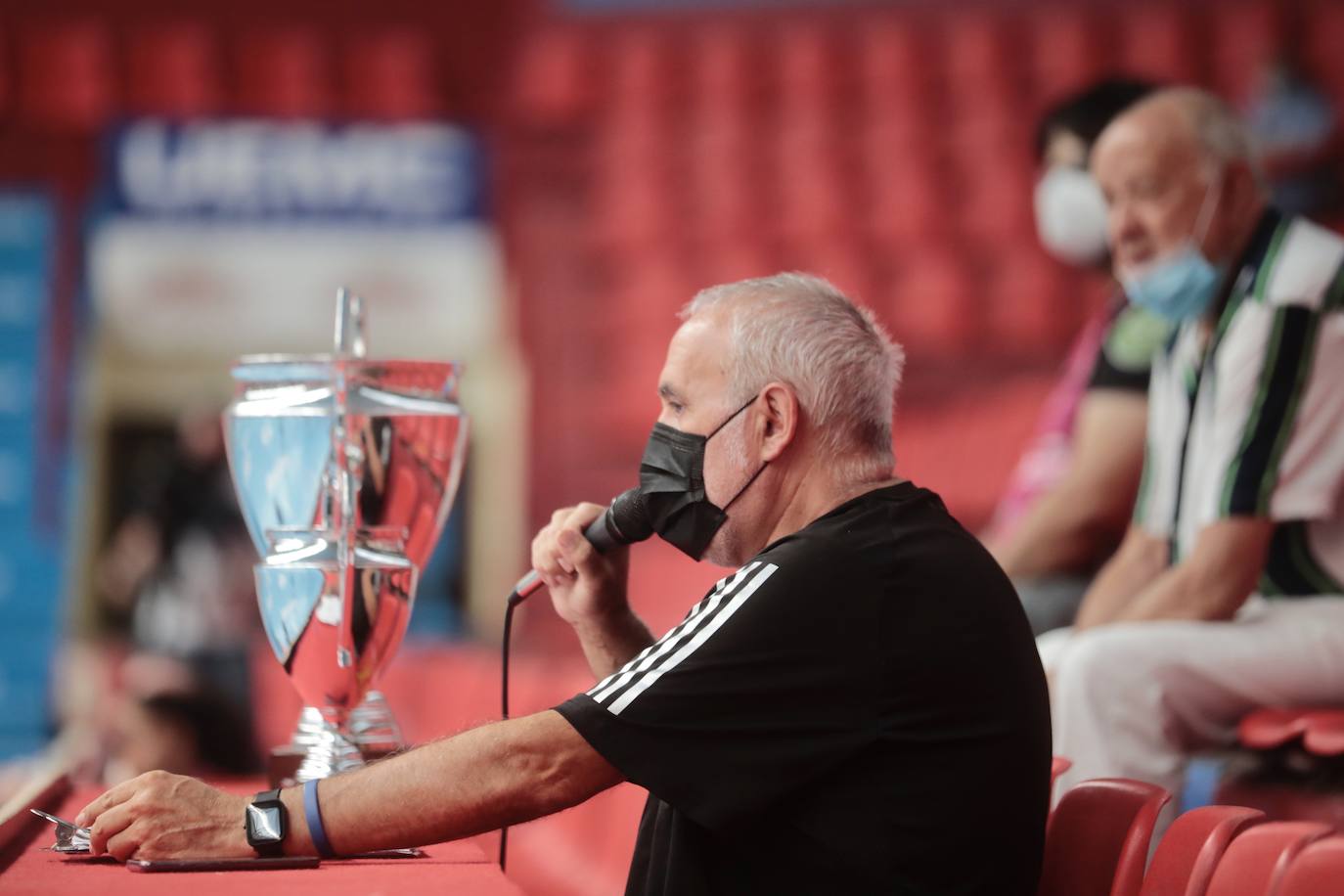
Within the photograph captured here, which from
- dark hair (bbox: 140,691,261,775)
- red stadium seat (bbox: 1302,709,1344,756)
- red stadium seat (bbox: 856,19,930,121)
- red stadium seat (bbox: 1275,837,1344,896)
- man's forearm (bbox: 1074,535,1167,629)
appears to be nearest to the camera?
red stadium seat (bbox: 1275,837,1344,896)

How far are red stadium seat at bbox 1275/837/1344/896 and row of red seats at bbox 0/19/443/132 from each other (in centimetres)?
623

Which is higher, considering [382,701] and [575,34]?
[575,34]

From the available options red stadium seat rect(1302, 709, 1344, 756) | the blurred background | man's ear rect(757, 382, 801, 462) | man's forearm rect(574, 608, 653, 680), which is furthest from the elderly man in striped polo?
the blurred background

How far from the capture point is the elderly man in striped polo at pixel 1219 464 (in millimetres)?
1803

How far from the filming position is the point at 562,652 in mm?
4250

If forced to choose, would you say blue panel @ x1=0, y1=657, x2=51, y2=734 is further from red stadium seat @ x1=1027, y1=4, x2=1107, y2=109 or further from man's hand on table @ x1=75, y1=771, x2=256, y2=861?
man's hand on table @ x1=75, y1=771, x2=256, y2=861

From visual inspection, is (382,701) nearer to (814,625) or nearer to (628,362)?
(814,625)

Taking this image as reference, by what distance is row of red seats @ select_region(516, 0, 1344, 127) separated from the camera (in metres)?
6.56

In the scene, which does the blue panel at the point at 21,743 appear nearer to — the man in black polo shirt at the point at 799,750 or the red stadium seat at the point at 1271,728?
the red stadium seat at the point at 1271,728

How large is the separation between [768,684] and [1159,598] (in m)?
0.98

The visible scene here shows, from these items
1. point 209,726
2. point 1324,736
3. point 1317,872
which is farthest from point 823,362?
point 209,726

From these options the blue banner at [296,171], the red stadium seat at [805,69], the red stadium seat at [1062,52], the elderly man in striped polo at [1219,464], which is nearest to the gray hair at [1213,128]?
the elderly man in striped polo at [1219,464]

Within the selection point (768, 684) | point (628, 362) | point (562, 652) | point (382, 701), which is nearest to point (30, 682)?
point (628, 362)

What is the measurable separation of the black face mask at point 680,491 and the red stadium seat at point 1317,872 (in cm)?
51
